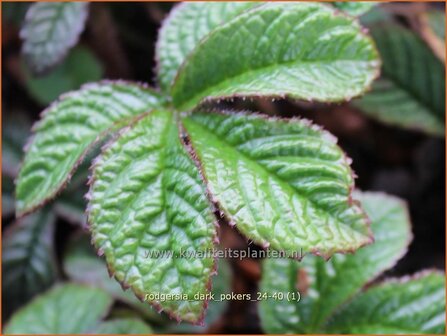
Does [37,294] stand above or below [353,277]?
above

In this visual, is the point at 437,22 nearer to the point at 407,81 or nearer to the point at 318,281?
the point at 407,81

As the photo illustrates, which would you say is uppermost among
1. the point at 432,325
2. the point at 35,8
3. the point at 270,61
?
the point at 35,8

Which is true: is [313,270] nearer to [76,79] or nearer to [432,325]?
[432,325]

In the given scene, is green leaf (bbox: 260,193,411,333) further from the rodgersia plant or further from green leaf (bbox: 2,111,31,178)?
green leaf (bbox: 2,111,31,178)

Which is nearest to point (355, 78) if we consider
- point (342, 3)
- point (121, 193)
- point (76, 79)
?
point (342, 3)

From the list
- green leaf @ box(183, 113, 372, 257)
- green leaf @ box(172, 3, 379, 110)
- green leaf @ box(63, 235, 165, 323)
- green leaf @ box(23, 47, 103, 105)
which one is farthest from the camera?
green leaf @ box(23, 47, 103, 105)

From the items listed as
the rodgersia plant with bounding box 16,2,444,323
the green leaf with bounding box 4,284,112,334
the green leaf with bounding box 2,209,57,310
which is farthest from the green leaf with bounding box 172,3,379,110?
the green leaf with bounding box 2,209,57,310
